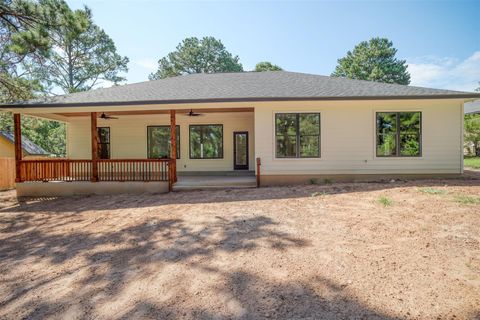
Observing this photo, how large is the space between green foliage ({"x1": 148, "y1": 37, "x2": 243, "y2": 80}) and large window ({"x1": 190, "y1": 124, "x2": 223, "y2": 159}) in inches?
1191

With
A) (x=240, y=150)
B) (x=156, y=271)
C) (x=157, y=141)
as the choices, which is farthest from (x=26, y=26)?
(x=156, y=271)

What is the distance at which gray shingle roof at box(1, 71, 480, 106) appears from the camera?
9.17m

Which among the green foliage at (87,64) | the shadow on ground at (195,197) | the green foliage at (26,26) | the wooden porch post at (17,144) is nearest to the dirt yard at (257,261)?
the shadow on ground at (195,197)

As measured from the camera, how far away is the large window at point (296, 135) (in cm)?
1002

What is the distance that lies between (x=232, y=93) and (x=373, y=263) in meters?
7.67

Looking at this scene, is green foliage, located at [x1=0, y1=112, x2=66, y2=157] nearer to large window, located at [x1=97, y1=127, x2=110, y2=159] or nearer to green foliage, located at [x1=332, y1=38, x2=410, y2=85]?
large window, located at [x1=97, y1=127, x2=110, y2=159]

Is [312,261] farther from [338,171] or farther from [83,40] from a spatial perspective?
Answer: [83,40]

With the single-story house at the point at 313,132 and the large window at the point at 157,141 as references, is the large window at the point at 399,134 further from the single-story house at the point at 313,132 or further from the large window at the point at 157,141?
the large window at the point at 157,141

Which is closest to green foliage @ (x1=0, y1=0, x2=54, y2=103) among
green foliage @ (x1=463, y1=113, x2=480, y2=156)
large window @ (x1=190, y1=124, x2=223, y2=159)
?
large window @ (x1=190, y1=124, x2=223, y2=159)

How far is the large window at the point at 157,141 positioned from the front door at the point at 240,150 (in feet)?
10.4

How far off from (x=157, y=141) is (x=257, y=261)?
1037 cm

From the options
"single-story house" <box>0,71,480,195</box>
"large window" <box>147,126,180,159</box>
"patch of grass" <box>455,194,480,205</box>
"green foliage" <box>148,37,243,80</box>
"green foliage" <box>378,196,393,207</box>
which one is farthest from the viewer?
"green foliage" <box>148,37,243,80</box>

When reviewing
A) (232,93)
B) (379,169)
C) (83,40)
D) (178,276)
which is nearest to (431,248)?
(178,276)

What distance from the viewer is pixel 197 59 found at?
40.8m
